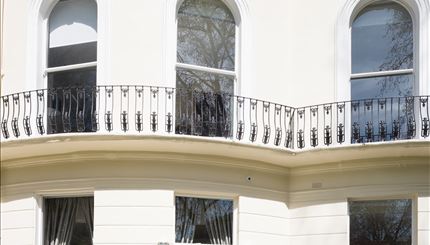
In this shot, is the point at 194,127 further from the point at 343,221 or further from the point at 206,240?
→ the point at 343,221

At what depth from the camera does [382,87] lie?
13.7 m

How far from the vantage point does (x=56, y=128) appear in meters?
13.1

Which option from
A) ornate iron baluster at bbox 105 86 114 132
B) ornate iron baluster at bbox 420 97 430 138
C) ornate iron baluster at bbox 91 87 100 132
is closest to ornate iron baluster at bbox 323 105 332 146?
ornate iron baluster at bbox 420 97 430 138

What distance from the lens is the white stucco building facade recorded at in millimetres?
12656

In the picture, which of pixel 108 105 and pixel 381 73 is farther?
pixel 381 73

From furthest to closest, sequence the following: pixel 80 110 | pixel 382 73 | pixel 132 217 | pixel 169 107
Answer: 1. pixel 382 73
2. pixel 80 110
3. pixel 169 107
4. pixel 132 217

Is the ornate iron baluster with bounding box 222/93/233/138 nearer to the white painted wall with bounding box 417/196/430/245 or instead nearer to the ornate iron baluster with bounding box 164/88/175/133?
the ornate iron baluster with bounding box 164/88/175/133

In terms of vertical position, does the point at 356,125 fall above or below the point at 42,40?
below

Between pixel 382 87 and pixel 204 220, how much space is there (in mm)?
3589

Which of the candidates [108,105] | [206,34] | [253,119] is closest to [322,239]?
[253,119]

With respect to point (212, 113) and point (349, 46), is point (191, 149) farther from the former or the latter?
point (349, 46)

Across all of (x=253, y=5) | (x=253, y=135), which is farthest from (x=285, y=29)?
(x=253, y=135)

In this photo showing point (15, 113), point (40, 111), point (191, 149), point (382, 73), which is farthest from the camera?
point (382, 73)

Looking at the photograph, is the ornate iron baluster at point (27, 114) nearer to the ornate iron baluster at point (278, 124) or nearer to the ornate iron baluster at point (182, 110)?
the ornate iron baluster at point (182, 110)
